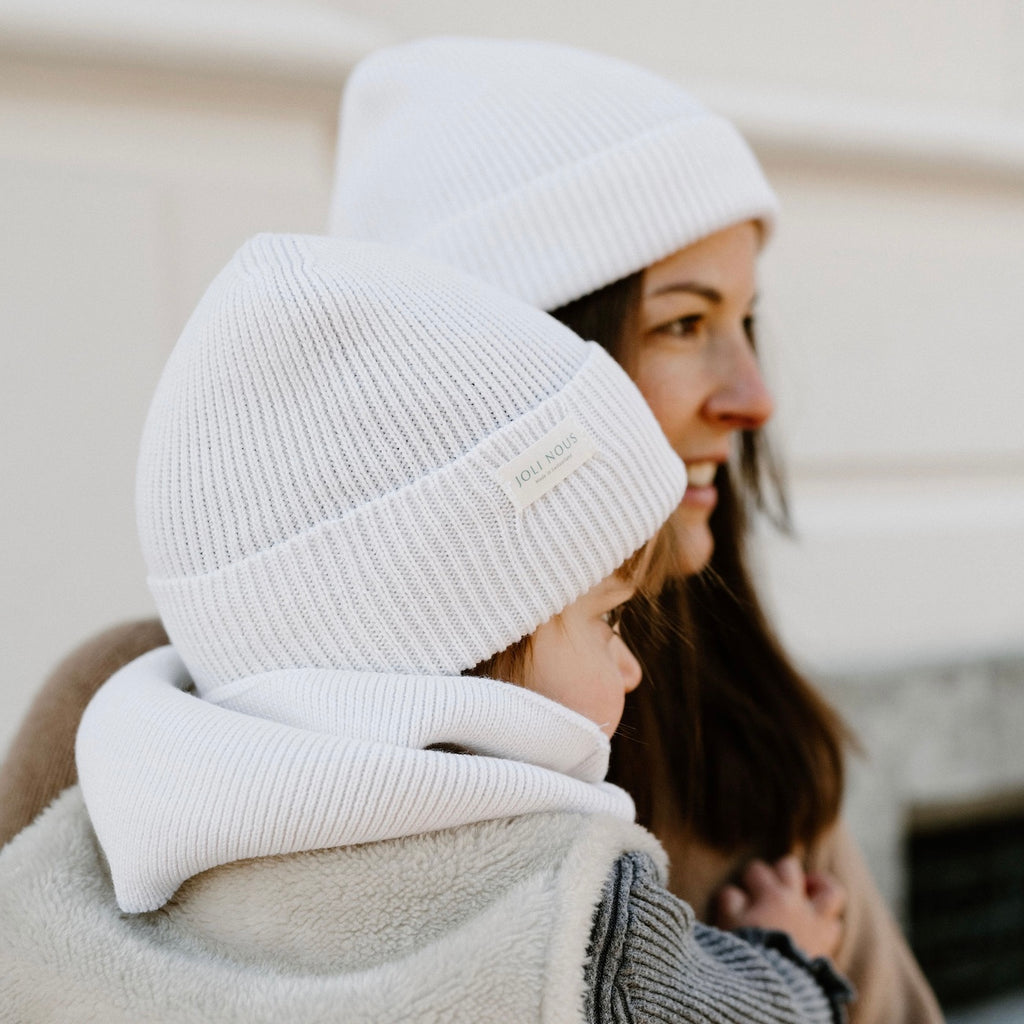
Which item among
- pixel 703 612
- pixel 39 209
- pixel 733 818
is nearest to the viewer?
pixel 733 818

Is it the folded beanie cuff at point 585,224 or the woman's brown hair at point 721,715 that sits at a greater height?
A: the folded beanie cuff at point 585,224

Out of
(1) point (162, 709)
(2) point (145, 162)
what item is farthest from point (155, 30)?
(1) point (162, 709)

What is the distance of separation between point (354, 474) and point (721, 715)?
81 centimetres

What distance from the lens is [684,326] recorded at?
1.23 metres

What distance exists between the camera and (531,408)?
0.76 m

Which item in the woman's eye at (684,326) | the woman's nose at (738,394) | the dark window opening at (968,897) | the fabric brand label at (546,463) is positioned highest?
the fabric brand label at (546,463)

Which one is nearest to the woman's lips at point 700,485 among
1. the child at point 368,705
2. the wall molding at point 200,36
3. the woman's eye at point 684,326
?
the woman's eye at point 684,326

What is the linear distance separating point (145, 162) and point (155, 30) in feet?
0.66

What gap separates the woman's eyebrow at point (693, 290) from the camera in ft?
3.84

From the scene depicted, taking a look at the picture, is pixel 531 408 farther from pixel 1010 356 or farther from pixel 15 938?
pixel 1010 356

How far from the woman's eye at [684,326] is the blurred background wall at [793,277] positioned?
2.56ft

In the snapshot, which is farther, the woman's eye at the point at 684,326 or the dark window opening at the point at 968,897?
the dark window opening at the point at 968,897

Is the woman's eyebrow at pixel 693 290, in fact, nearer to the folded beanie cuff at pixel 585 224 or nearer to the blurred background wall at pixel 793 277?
the folded beanie cuff at pixel 585 224

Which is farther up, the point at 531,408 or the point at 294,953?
the point at 531,408
